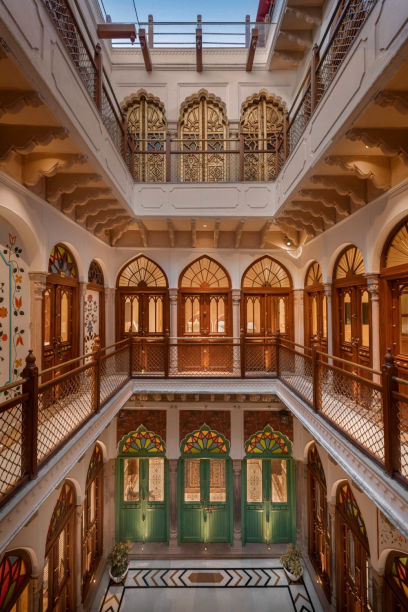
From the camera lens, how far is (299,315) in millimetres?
8461

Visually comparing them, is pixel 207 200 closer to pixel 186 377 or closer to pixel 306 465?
pixel 186 377

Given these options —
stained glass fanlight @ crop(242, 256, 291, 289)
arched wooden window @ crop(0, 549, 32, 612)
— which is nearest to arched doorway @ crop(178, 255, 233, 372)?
stained glass fanlight @ crop(242, 256, 291, 289)

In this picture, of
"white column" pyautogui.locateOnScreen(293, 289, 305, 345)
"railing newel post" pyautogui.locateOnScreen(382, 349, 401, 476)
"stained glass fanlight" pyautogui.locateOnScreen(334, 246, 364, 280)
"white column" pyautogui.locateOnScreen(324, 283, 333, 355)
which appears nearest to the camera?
"railing newel post" pyautogui.locateOnScreen(382, 349, 401, 476)

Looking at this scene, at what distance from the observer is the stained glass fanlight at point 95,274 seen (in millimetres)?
7516

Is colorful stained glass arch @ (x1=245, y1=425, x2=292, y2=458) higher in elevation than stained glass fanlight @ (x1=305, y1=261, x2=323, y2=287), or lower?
lower

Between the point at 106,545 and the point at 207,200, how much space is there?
7978mm

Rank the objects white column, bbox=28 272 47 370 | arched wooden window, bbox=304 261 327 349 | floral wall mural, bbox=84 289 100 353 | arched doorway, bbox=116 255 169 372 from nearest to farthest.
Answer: white column, bbox=28 272 47 370 < floral wall mural, bbox=84 289 100 353 < arched wooden window, bbox=304 261 327 349 < arched doorway, bbox=116 255 169 372

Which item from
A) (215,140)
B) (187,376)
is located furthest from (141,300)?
(215,140)

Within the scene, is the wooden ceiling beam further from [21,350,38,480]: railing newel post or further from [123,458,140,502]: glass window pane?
[123,458,140,502]: glass window pane

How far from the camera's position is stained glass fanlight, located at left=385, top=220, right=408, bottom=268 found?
14.7ft

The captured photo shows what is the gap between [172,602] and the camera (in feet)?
21.4

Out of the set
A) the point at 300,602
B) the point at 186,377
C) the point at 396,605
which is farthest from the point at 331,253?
the point at 300,602

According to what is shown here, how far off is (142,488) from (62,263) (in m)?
5.74

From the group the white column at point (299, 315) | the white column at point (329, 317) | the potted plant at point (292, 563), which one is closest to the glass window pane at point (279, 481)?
the potted plant at point (292, 563)
